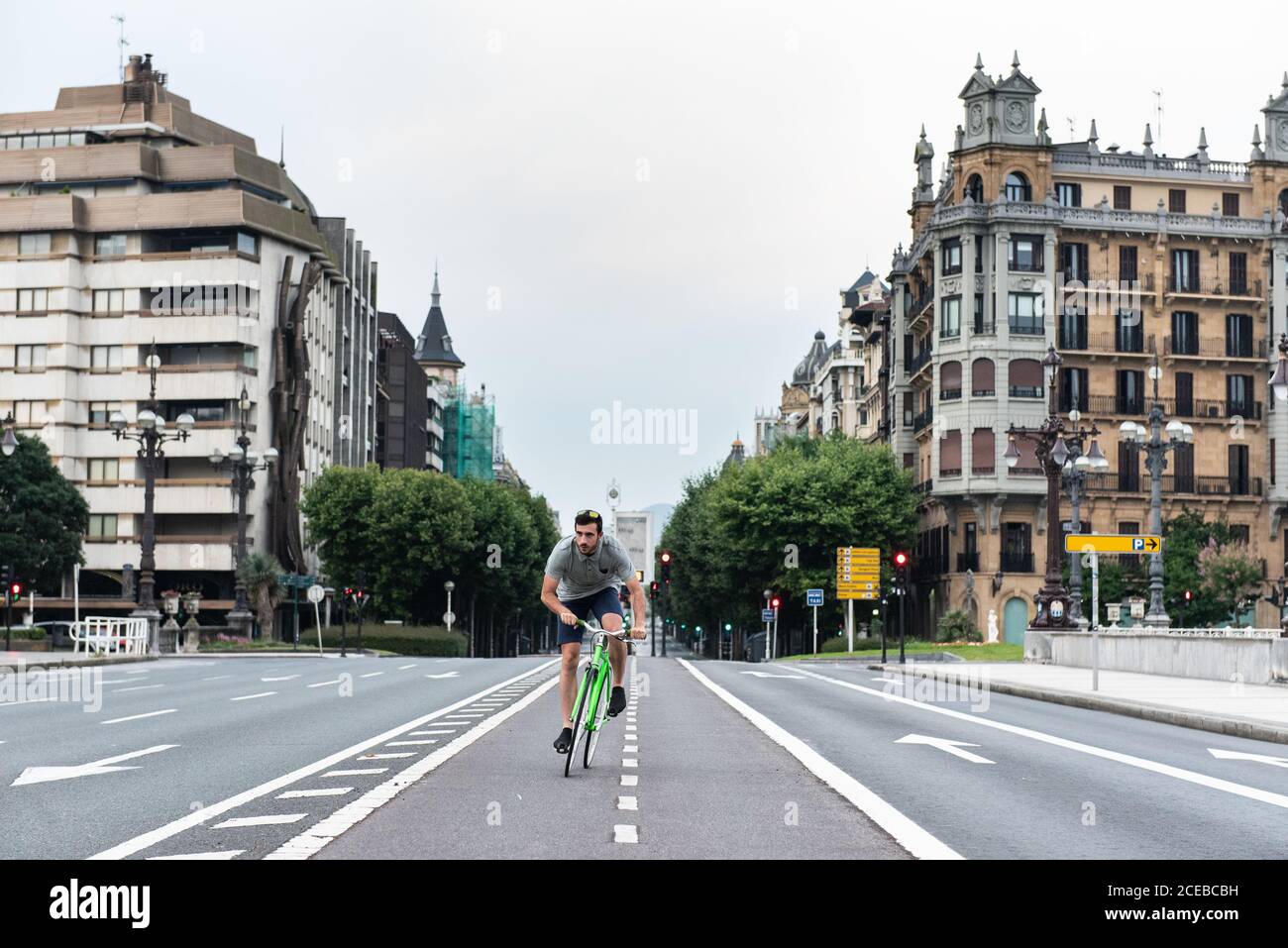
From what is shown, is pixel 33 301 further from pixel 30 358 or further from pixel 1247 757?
pixel 1247 757

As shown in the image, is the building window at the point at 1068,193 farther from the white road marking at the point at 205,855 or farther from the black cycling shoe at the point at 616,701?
the white road marking at the point at 205,855

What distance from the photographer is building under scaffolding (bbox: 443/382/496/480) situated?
15350 cm

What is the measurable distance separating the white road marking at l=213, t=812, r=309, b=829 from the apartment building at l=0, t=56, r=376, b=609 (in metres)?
74.9

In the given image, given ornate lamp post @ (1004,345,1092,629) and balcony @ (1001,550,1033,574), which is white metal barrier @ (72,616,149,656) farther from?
balcony @ (1001,550,1033,574)

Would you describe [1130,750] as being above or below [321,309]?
below

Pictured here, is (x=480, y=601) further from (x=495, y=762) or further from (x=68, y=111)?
(x=495, y=762)

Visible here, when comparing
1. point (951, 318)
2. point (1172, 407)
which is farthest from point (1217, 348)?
point (951, 318)

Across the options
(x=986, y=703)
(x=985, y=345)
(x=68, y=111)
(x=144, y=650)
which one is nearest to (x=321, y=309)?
(x=68, y=111)

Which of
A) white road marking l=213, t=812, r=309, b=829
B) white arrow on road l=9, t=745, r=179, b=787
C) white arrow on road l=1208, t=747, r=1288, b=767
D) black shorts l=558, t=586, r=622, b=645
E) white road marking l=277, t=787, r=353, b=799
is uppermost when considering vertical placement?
black shorts l=558, t=586, r=622, b=645

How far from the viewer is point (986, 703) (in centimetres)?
2505

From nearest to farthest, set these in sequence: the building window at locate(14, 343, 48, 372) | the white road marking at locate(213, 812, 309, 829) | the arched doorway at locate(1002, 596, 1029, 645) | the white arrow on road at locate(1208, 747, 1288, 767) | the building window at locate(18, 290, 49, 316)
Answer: the white road marking at locate(213, 812, 309, 829) → the white arrow on road at locate(1208, 747, 1288, 767) → the arched doorway at locate(1002, 596, 1029, 645) → the building window at locate(18, 290, 49, 316) → the building window at locate(14, 343, 48, 372)

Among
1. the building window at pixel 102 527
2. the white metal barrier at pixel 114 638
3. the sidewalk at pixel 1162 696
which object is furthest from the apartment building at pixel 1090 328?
the building window at pixel 102 527

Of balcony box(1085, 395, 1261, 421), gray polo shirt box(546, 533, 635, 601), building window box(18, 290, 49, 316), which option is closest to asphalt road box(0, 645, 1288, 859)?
gray polo shirt box(546, 533, 635, 601)
